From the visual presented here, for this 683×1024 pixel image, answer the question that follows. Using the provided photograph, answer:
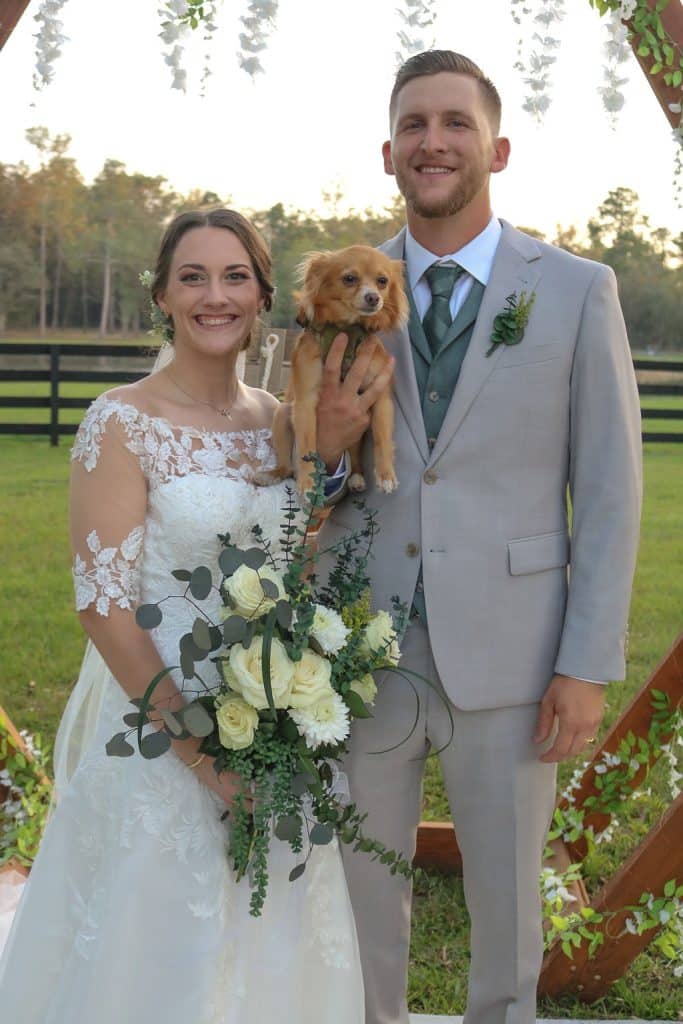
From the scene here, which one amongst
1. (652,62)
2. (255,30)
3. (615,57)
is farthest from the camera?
(255,30)

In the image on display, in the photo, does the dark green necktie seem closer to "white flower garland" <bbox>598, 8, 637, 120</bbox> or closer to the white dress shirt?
the white dress shirt

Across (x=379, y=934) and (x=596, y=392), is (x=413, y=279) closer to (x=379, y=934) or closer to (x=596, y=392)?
(x=596, y=392)

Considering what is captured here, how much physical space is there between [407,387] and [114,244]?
5.34 meters

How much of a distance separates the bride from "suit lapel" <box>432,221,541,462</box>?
22 cm

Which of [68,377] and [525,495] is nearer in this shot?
[525,495]

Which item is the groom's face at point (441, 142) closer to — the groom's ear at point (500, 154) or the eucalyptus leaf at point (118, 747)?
the groom's ear at point (500, 154)

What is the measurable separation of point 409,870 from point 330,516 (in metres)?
0.86

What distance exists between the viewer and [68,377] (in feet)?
27.7

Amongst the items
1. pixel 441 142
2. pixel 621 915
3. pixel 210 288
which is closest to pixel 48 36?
pixel 210 288

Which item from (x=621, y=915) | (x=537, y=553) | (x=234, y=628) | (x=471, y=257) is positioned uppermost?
(x=471, y=257)

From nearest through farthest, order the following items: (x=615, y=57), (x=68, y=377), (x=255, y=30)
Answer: (x=615, y=57), (x=255, y=30), (x=68, y=377)

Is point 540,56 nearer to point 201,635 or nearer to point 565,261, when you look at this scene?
point 565,261

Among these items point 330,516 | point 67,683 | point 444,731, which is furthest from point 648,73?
point 67,683

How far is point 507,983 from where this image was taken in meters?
2.50
